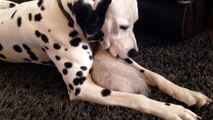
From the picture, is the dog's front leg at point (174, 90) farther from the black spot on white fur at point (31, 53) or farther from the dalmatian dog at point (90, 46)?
the black spot on white fur at point (31, 53)

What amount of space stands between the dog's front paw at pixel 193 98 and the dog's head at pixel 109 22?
1.08 ft

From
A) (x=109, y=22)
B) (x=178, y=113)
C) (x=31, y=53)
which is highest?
(x=109, y=22)

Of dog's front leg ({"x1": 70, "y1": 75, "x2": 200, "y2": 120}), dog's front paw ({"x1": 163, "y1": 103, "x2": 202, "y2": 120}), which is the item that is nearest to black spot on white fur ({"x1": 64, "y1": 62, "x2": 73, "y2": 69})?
dog's front leg ({"x1": 70, "y1": 75, "x2": 200, "y2": 120})

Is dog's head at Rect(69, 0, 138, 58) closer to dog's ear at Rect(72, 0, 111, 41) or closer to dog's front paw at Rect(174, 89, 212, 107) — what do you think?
dog's ear at Rect(72, 0, 111, 41)

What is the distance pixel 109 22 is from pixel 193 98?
0.52 meters

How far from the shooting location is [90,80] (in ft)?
5.26

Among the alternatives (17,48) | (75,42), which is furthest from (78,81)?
(17,48)

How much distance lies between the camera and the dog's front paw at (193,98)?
4.94ft

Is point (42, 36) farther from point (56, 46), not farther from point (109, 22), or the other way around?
point (109, 22)

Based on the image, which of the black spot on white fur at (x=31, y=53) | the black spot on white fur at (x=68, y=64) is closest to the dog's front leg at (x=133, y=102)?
the black spot on white fur at (x=68, y=64)

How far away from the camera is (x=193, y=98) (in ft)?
4.98

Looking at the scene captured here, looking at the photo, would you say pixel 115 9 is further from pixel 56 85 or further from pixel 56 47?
pixel 56 85

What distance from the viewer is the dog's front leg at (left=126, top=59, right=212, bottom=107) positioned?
4.96 feet

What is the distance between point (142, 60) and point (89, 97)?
18.3 inches
